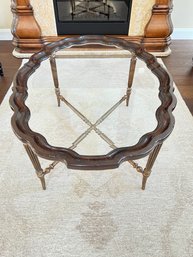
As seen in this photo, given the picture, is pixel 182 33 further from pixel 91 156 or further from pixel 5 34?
pixel 91 156

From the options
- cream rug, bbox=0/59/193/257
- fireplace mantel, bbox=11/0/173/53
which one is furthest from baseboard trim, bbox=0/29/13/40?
cream rug, bbox=0/59/193/257

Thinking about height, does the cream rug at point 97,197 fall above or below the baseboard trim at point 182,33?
below

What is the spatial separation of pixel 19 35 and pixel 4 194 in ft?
5.72

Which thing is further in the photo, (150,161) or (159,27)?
(159,27)

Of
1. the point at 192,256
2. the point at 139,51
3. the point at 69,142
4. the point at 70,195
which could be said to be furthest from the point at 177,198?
the point at 139,51

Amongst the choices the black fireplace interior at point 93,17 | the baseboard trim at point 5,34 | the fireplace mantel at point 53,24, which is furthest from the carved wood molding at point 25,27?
the baseboard trim at point 5,34

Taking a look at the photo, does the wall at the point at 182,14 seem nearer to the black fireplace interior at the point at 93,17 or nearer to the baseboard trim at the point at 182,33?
the baseboard trim at the point at 182,33

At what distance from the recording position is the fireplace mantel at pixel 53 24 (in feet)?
7.01

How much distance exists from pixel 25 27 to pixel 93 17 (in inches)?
A: 29.0

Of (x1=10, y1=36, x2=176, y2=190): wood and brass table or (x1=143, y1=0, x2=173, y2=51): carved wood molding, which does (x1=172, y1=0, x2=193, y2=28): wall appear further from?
(x1=10, y1=36, x2=176, y2=190): wood and brass table

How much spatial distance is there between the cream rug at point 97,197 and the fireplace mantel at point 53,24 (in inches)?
37.5

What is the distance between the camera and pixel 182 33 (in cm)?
269

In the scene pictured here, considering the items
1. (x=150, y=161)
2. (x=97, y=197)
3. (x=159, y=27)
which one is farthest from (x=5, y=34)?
(x=150, y=161)

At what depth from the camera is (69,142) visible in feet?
4.75
